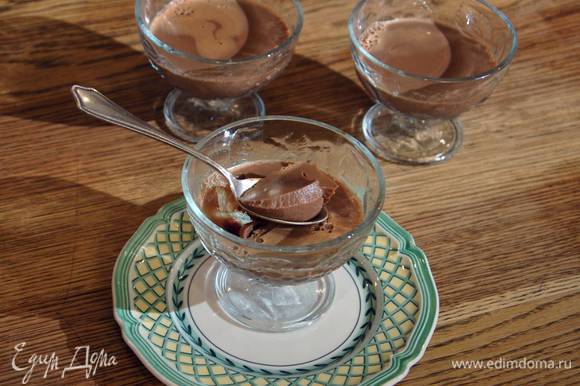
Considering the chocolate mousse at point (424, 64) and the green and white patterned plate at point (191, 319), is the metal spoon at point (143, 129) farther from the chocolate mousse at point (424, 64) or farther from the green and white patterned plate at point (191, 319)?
the chocolate mousse at point (424, 64)

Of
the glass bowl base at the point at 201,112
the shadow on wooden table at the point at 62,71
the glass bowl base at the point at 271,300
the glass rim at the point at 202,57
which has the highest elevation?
the glass rim at the point at 202,57

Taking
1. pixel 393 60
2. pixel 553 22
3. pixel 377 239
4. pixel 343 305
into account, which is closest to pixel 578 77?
pixel 553 22

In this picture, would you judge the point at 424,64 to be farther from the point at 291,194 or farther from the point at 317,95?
the point at 291,194

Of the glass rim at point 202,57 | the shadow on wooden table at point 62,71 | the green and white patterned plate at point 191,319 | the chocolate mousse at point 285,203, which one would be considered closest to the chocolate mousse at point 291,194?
the chocolate mousse at point 285,203

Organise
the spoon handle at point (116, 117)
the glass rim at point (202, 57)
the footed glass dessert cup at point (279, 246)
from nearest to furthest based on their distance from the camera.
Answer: the footed glass dessert cup at point (279, 246), the spoon handle at point (116, 117), the glass rim at point (202, 57)

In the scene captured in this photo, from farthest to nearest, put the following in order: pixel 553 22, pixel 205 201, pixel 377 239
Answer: pixel 553 22 → pixel 377 239 → pixel 205 201

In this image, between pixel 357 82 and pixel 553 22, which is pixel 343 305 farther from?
pixel 553 22
